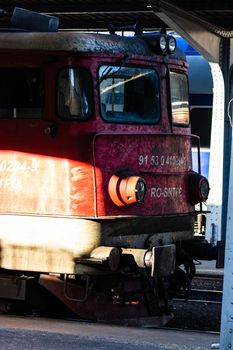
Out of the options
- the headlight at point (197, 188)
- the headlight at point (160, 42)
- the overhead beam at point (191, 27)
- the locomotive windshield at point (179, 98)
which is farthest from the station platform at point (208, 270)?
the headlight at point (160, 42)

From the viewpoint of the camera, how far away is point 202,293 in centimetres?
1138

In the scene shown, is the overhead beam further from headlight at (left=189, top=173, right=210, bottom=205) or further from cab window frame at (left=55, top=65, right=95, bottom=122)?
cab window frame at (left=55, top=65, right=95, bottom=122)

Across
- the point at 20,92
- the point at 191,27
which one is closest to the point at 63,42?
the point at 20,92

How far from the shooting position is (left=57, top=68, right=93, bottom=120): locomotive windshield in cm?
829

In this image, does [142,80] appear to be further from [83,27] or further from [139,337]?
[83,27]

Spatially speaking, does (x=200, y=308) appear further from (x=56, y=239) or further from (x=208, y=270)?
(x=56, y=239)

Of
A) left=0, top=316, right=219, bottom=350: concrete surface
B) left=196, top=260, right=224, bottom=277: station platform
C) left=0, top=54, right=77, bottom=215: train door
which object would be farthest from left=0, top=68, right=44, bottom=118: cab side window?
left=196, top=260, right=224, bottom=277: station platform

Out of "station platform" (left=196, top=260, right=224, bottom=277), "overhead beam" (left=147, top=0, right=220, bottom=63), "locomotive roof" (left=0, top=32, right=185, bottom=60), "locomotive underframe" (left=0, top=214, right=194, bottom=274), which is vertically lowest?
"station platform" (left=196, top=260, right=224, bottom=277)

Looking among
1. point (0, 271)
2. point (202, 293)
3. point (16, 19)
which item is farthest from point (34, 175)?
point (202, 293)

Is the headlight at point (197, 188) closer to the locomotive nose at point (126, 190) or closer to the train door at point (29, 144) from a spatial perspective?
the locomotive nose at point (126, 190)

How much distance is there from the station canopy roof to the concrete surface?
4650 mm

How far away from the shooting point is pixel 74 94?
8320mm

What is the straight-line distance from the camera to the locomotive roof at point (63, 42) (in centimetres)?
819

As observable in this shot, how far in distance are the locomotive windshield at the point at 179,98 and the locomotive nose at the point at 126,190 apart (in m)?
1.22
